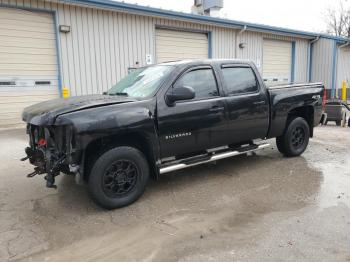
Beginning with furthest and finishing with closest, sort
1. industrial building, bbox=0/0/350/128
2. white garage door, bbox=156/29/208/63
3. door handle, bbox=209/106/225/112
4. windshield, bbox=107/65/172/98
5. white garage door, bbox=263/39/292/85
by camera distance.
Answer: white garage door, bbox=263/39/292/85 < white garage door, bbox=156/29/208/63 < industrial building, bbox=0/0/350/128 < door handle, bbox=209/106/225/112 < windshield, bbox=107/65/172/98

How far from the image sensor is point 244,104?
5.22 m

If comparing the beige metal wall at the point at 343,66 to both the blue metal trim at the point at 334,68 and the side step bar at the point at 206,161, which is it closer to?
the blue metal trim at the point at 334,68

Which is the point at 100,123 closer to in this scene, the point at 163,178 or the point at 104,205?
the point at 104,205

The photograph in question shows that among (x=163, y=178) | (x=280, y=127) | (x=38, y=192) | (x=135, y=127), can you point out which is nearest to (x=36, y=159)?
(x=38, y=192)

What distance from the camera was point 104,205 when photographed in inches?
153

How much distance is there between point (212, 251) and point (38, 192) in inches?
112

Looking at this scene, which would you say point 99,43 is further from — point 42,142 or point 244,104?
point 42,142

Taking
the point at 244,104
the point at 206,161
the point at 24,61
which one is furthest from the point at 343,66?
the point at 206,161

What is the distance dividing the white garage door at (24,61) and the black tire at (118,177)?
23.0 feet

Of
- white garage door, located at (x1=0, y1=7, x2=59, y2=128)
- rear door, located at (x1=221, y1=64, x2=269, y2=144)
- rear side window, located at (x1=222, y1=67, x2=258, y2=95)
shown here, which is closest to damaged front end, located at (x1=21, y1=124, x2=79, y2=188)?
rear door, located at (x1=221, y1=64, x2=269, y2=144)

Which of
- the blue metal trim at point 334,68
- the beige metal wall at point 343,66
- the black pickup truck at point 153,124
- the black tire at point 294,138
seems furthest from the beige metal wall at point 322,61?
the black pickup truck at point 153,124

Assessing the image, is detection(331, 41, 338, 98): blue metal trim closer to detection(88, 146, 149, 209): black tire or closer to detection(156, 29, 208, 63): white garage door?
detection(156, 29, 208, 63): white garage door

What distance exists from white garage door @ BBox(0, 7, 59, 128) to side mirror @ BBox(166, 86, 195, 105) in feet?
23.0

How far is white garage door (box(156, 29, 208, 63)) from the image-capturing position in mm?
12383
